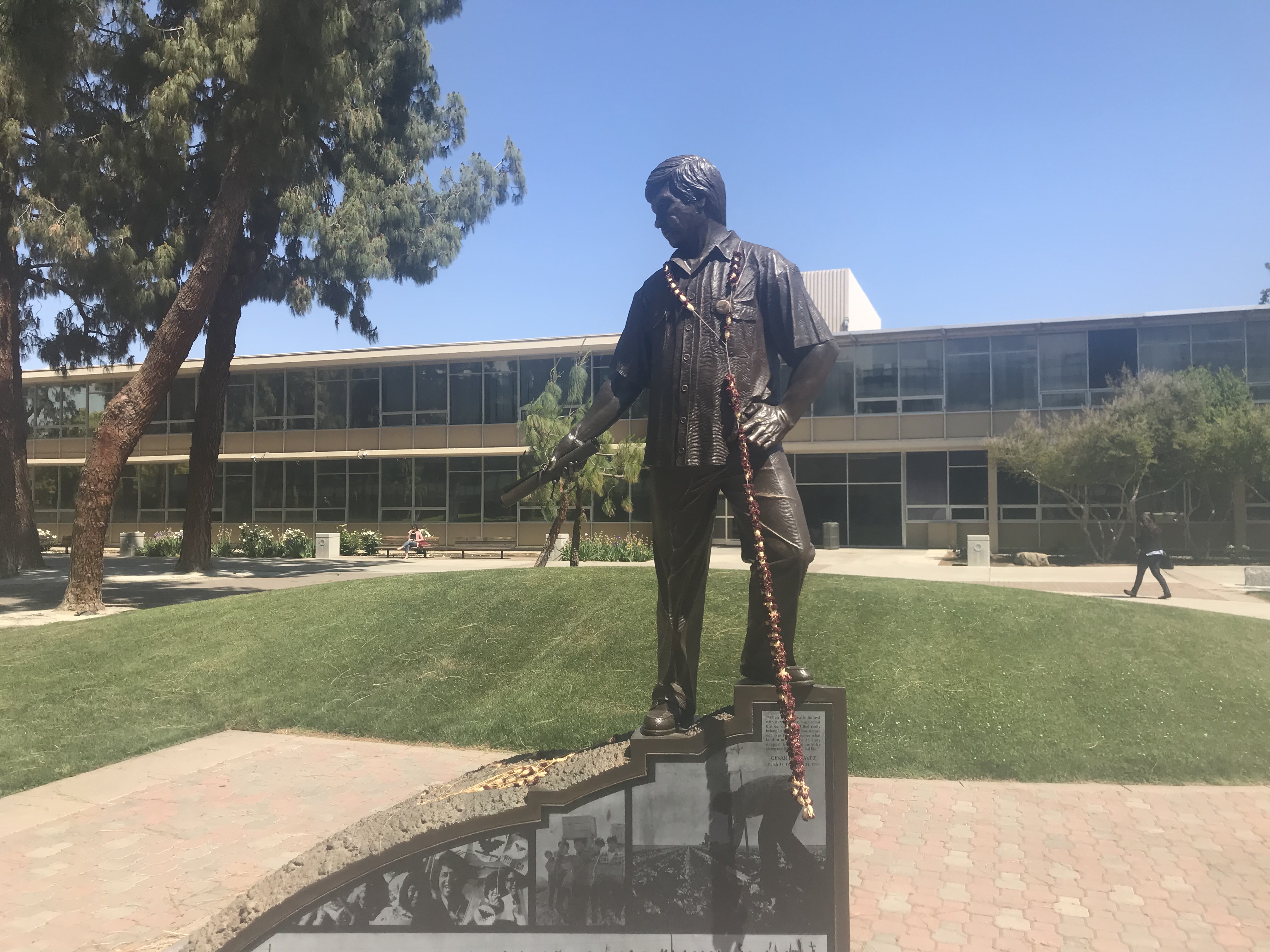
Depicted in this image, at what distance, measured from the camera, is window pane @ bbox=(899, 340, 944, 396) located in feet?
86.0

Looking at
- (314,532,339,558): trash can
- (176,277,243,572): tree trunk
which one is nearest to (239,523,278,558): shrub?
(314,532,339,558): trash can

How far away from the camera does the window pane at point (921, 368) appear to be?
1032 inches

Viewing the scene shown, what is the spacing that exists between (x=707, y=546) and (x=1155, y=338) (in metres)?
24.5

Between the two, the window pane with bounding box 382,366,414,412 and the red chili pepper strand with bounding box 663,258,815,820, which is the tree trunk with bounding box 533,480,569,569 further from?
the window pane with bounding box 382,366,414,412

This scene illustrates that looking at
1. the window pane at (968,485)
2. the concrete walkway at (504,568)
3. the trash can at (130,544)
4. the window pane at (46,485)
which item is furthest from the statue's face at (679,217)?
the window pane at (46,485)

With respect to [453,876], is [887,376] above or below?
above

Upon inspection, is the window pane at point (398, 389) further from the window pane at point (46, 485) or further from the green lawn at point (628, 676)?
the green lawn at point (628, 676)

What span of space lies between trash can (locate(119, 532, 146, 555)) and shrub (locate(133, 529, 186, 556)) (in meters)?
0.11

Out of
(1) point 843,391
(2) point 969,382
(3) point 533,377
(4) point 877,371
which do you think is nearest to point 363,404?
(3) point 533,377

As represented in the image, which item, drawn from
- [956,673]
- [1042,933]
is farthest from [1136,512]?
[1042,933]

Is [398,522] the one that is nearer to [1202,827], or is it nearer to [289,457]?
[289,457]

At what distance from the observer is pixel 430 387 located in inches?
1242

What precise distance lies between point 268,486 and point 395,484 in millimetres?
5273

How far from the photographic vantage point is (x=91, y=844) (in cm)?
521
